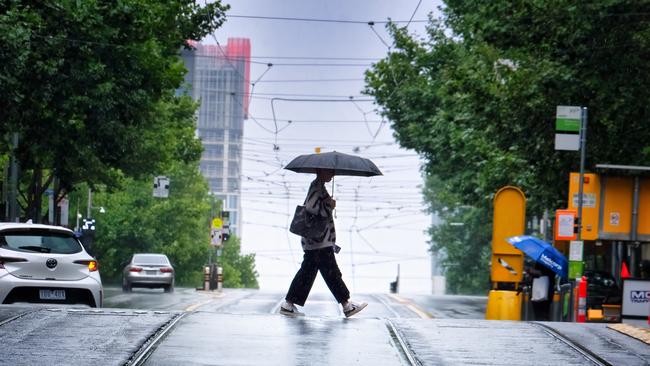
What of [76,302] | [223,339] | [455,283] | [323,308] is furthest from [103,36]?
[455,283]

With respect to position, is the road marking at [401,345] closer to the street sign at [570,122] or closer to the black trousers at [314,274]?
the black trousers at [314,274]

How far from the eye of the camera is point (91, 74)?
31.6m

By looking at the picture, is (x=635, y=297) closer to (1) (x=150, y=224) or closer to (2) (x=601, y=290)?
(2) (x=601, y=290)

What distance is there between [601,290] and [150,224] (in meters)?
57.8

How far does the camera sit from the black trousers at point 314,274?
14.7 metres

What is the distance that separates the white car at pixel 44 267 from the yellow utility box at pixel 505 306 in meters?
9.87

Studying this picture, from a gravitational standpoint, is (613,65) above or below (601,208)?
above

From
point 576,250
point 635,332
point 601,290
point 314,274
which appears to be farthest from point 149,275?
point 635,332

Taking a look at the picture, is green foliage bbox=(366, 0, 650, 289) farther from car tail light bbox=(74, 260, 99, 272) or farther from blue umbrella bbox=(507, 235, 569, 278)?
car tail light bbox=(74, 260, 99, 272)

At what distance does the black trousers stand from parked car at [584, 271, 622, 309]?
13509 millimetres

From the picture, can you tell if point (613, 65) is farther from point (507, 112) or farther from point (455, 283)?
point (455, 283)

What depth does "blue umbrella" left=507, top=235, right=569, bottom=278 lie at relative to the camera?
25375 mm

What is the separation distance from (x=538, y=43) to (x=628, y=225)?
521 cm

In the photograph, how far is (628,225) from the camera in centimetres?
2727
